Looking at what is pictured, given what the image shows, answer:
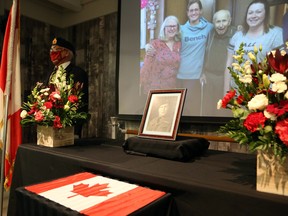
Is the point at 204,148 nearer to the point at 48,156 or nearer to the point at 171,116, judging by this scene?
the point at 171,116

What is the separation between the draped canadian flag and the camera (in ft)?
6.28

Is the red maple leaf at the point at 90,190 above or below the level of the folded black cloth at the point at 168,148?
below

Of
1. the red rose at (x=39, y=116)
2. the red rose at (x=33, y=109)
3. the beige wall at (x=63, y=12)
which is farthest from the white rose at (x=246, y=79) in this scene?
the beige wall at (x=63, y=12)

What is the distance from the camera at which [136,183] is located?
0.95 m

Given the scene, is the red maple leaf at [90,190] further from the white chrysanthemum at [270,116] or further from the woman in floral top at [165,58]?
the woman in floral top at [165,58]

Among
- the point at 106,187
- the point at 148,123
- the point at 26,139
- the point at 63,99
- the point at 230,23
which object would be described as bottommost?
the point at 26,139

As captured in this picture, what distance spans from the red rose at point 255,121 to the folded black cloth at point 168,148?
0.45 m

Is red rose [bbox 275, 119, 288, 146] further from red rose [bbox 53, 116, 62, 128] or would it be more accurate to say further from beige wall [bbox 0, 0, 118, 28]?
beige wall [bbox 0, 0, 118, 28]

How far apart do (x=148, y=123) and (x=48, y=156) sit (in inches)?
24.4

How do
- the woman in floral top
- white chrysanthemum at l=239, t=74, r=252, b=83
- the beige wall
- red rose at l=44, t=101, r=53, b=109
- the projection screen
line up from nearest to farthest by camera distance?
white chrysanthemum at l=239, t=74, r=252, b=83 < red rose at l=44, t=101, r=53, b=109 < the projection screen < the woman in floral top < the beige wall

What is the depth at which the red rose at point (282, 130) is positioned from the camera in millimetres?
617

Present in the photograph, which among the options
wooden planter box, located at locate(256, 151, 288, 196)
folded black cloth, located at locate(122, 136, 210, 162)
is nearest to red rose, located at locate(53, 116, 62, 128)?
folded black cloth, located at locate(122, 136, 210, 162)

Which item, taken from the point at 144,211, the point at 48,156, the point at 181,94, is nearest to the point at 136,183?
the point at 144,211

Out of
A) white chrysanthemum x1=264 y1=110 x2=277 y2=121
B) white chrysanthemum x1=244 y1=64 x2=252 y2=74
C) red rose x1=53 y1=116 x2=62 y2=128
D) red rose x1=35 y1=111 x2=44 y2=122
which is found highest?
white chrysanthemum x1=244 y1=64 x2=252 y2=74
